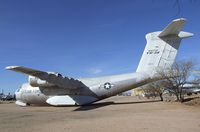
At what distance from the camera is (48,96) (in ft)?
101

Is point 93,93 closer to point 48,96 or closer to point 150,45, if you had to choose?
point 48,96

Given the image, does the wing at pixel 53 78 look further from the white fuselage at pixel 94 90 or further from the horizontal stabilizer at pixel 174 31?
the horizontal stabilizer at pixel 174 31

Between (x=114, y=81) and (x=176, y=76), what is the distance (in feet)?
21.3

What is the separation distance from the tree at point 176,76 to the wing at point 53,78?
8362 millimetres

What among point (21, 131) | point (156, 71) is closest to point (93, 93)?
point (156, 71)

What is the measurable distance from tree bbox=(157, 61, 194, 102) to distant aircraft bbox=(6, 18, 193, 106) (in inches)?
29.4

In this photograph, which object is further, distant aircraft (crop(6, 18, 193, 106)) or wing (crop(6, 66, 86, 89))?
distant aircraft (crop(6, 18, 193, 106))

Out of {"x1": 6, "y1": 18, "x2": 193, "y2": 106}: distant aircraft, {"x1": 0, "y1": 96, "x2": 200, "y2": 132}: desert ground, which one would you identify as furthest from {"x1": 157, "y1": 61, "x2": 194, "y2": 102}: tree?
{"x1": 0, "y1": 96, "x2": 200, "y2": 132}: desert ground

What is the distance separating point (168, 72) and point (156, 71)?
1187mm

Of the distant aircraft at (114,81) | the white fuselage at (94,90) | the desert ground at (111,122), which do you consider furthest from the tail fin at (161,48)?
the desert ground at (111,122)

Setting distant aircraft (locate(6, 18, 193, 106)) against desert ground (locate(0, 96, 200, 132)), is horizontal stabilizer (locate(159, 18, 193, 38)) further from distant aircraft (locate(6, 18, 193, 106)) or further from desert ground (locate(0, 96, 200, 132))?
desert ground (locate(0, 96, 200, 132))

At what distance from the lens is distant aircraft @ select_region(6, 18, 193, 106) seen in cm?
2827

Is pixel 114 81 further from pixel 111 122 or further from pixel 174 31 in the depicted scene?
pixel 111 122

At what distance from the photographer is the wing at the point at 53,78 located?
24.1m
